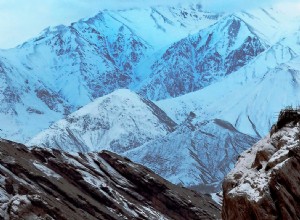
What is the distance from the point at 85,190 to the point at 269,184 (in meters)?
104

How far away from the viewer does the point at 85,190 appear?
127 m

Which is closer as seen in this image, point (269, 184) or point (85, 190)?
point (269, 184)

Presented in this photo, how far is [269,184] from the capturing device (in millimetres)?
24641

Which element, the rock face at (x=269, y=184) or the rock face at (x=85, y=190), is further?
the rock face at (x=85, y=190)

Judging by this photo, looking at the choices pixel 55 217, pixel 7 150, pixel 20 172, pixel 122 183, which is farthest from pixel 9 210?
pixel 122 183

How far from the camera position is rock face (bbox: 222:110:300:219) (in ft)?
79.6

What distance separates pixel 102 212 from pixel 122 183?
2350cm

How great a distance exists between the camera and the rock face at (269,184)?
79.6ft

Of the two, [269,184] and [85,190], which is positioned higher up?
[85,190]

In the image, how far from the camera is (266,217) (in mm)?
24109

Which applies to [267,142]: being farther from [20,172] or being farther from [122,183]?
[122,183]

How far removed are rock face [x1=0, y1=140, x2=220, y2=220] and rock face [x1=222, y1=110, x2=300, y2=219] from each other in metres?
59.2

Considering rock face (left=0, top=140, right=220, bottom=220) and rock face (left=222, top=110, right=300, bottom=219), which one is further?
rock face (left=0, top=140, right=220, bottom=220)

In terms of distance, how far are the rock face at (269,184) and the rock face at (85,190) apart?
59207 millimetres
